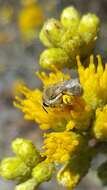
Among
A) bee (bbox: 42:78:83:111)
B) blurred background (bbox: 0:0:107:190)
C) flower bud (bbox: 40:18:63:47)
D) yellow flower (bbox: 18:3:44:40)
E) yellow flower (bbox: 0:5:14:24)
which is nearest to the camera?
bee (bbox: 42:78:83:111)

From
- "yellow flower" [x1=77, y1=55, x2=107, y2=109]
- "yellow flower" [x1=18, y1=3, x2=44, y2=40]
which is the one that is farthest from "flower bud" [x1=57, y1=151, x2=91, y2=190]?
"yellow flower" [x1=18, y1=3, x2=44, y2=40]

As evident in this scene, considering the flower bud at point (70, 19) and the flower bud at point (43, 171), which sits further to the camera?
the flower bud at point (70, 19)

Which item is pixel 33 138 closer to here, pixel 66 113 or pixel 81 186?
pixel 81 186

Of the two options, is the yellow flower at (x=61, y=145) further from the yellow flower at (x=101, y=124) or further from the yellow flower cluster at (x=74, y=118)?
the yellow flower at (x=101, y=124)

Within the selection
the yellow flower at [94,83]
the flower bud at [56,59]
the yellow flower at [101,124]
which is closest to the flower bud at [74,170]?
the yellow flower at [101,124]


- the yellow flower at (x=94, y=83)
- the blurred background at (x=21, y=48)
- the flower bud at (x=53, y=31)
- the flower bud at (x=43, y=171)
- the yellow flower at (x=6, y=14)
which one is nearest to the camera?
the yellow flower at (x=94, y=83)

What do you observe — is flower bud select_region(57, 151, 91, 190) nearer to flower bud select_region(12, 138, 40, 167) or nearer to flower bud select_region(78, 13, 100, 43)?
flower bud select_region(12, 138, 40, 167)

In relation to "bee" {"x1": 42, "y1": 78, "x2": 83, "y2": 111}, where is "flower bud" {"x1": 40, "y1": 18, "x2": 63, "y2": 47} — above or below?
above

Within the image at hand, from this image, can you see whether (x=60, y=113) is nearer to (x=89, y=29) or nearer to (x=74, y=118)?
(x=74, y=118)
